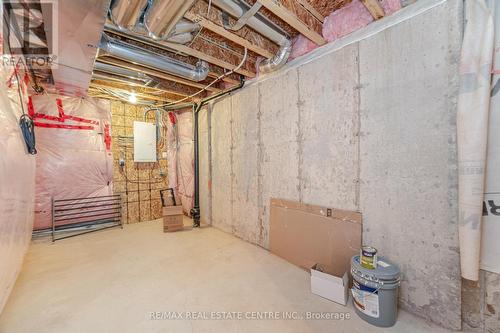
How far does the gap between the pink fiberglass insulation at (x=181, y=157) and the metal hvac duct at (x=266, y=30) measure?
240cm

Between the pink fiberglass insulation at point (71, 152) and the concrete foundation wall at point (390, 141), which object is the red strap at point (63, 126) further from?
the concrete foundation wall at point (390, 141)

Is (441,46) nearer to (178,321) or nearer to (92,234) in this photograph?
(178,321)

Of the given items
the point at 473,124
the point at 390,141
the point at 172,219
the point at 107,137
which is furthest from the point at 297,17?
the point at 107,137

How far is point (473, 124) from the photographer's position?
1.31m

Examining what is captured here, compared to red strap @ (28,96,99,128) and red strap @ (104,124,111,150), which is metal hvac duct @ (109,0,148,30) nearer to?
red strap @ (28,96,99,128)

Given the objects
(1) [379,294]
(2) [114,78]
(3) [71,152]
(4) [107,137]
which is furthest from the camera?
(4) [107,137]

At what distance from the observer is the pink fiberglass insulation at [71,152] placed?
3396mm

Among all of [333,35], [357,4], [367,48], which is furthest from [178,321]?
[357,4]

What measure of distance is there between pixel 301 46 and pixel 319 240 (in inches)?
87.4

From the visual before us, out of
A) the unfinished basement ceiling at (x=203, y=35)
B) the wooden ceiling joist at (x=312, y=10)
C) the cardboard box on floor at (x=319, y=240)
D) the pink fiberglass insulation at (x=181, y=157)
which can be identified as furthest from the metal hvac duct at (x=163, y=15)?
the pink fiberglass insulation at (x=181, y=157)

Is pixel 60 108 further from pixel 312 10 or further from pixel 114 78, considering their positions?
pixel 312 10

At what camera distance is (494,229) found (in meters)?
1.35

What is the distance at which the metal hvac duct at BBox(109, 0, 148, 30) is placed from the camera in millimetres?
1455

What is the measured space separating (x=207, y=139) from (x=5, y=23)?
8.90ft
